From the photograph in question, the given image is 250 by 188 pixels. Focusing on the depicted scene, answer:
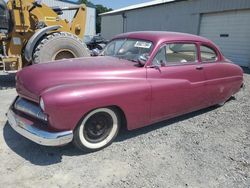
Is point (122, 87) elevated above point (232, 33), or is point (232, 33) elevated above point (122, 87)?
point (232, 33)

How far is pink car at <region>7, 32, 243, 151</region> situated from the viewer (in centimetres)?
315

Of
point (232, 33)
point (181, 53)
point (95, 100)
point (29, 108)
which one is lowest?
point (29, 108)

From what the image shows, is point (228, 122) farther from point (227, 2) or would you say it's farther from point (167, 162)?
point (227, 2)

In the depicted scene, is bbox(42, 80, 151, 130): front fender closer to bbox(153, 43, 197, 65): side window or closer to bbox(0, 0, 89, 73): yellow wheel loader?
bbox(153, 43, 197, 65): side window

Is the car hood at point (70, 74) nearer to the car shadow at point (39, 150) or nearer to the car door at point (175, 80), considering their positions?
the car door at point (175, 80)

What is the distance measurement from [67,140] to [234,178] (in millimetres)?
2091

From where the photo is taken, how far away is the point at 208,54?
509cm

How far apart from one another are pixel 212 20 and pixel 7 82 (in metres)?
10.8

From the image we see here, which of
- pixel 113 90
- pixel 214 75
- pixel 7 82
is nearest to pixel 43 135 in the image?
pixel 113 90

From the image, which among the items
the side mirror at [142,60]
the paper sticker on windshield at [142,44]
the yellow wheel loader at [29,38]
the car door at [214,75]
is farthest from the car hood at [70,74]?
the yellow wheel loader at [29,38]

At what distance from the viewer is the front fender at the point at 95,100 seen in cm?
306

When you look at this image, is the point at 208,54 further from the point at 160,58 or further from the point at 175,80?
the point at 160,58

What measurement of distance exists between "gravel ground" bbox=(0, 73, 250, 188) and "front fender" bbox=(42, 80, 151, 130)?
1.55ft

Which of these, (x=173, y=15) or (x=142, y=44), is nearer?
(x=142, y=44)
